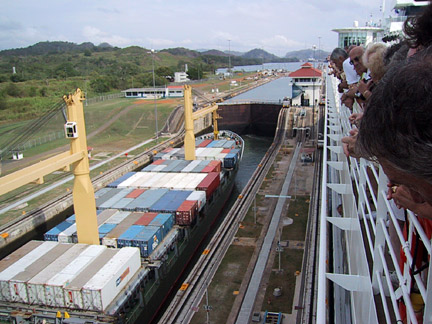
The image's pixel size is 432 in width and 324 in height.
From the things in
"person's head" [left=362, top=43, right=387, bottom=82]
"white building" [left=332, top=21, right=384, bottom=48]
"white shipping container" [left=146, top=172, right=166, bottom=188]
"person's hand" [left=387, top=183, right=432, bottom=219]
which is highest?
"white building" [left=332, top=21, right=384, bottom=48]

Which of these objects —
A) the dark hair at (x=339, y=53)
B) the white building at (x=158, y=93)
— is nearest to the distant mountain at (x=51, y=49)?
the white building at (x=158, y=93)

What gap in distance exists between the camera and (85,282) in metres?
12.0

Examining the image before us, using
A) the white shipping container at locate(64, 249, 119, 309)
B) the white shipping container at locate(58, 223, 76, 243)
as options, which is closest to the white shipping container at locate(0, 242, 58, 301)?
the white shipping container at locate(58, 223, 76, 243)

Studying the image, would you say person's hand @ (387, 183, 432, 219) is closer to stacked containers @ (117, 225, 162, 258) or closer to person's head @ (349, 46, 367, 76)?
person's head @ (349, 46, 367, 76)

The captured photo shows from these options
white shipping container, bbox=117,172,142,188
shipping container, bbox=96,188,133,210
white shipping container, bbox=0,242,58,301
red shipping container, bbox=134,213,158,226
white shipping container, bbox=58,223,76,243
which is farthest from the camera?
white shipping container, bbox=117,172,142,188

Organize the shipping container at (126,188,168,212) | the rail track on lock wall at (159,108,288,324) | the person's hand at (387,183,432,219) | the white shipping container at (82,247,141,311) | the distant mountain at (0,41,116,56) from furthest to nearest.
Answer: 1. the distant mountain at (0,41,116,56)
2. the shipping container at (126,188,168,212)
3. the rail track on lock wall at (159,108,288,324)
4. the white shipping container at (82,247,141,311)
5. the person's hand at (387,183,432,219)

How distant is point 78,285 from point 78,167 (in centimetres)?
424

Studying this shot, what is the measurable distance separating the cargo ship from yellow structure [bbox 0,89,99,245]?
0.67 metres

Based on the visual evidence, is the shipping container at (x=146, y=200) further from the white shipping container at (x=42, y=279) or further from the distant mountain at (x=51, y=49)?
the distant mountain at (x=51, y=49)

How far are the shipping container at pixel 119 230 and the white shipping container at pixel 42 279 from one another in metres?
1.50

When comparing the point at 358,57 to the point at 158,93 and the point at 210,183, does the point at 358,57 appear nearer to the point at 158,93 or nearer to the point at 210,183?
the point at 210,183

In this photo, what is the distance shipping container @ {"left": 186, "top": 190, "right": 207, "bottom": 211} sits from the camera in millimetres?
19156

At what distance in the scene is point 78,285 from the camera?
11.8 m

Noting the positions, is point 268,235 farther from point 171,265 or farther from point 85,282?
point 85,282
